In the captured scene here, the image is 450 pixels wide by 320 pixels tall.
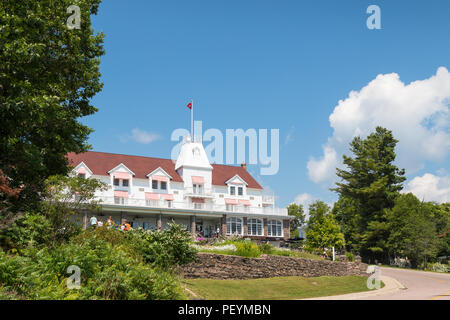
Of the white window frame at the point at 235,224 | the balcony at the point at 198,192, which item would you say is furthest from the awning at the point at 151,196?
the white window frame at the point at 235,224

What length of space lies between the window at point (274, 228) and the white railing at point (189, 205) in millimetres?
1470

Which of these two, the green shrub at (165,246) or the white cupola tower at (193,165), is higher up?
the white cupola tower at (193,165)

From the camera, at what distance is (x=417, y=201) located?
5425 cm

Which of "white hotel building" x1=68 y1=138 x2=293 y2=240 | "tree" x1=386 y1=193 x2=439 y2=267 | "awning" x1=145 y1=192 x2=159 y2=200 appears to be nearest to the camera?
"white hotel building" x1=68 y1=138 x2=293 y2=240

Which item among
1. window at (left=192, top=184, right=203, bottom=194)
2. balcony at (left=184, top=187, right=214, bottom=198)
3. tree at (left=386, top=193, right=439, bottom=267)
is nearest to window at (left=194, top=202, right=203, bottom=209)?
balcony at (left=184, top=187, right=214, bottom=198)

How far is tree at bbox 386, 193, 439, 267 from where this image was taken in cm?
4641

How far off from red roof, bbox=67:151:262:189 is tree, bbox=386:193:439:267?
59.3ft

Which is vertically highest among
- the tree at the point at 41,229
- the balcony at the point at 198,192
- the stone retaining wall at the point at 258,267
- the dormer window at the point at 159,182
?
the dormer window at the point at 159,182

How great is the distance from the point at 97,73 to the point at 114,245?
8.15 metres

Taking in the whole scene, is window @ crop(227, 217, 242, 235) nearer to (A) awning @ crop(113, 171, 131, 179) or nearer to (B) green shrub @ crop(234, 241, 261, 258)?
(A) awning @ crop(113, 171, 131, 179)

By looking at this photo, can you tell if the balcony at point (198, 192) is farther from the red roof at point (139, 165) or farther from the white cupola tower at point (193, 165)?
the red roof at point (139, 165)

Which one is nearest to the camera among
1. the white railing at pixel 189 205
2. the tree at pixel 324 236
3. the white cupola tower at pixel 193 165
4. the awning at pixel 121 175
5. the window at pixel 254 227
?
the tree at pixel 324 236

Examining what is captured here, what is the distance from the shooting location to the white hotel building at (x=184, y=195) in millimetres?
45719
